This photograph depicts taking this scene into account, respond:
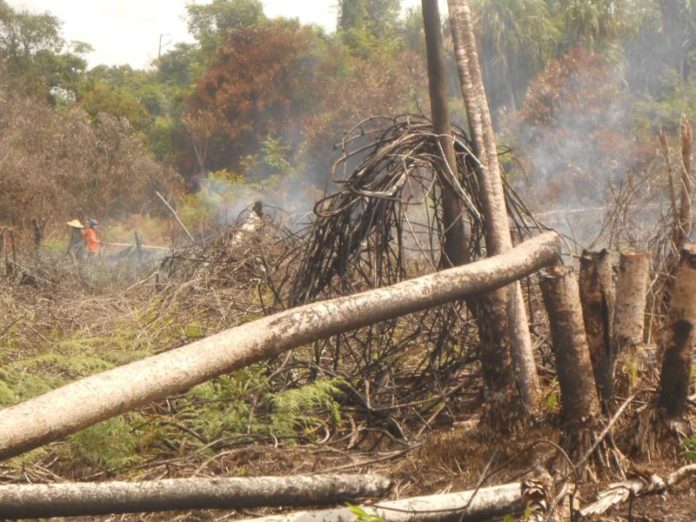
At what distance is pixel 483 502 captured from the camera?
3.91m

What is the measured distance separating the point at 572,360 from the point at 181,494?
1693 millimetres

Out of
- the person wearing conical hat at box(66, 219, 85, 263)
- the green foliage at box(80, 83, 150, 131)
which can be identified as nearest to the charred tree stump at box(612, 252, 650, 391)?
the person wearing conical hat at box(66, 219, 85, 263)

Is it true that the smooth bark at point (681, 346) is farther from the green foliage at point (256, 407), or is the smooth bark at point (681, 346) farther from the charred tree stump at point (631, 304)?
the green foliage at point (256, 407)

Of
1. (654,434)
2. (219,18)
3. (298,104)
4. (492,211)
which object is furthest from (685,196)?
(219,18)

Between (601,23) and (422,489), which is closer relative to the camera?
(422,489)

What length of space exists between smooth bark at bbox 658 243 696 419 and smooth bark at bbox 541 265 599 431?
32 centimetres

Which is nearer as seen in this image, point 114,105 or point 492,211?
point 492,211

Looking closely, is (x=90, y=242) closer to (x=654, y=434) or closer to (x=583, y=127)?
(x=583, y=127)

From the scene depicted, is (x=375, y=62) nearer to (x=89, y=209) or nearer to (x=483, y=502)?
(x=89, y=209)

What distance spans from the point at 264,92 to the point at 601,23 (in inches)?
452

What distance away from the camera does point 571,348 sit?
174 inches

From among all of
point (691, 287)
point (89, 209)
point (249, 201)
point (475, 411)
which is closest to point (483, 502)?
point (691, 287)

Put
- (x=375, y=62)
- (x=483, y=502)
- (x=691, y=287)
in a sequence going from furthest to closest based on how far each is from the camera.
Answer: (x=375, y=62)
(x=691, y=287)
(x=483, y=502)

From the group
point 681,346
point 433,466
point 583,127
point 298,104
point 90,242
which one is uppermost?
point 298,104
